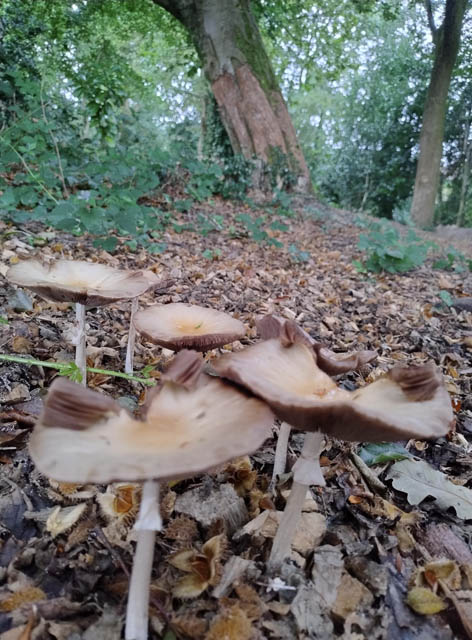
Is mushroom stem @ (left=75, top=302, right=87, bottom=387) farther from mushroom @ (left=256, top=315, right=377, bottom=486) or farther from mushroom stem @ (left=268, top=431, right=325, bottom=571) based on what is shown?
mushroom stem @ (left=268, top=431, right=325, bottom=571)

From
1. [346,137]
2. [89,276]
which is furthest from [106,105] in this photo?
[346,137]

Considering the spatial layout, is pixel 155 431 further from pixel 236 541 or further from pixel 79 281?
pixel 79 281

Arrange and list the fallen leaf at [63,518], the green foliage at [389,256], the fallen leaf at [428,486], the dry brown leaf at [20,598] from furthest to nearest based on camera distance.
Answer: the green foliage at [389,256]
the fallen leaf at [428,486]
the fallen leaf at [63,518]
the dry brown leaf at [20,598]

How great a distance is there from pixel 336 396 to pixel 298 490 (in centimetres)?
34

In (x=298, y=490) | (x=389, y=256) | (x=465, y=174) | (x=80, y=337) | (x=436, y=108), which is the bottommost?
(x=298, y=490)

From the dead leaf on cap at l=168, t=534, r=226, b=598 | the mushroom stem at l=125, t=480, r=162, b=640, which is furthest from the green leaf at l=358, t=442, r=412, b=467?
the mushroom stem at l=125, t=480, r=162, b=640

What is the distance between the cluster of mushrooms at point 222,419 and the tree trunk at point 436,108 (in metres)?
14.4

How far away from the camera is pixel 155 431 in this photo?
1204 millimetres

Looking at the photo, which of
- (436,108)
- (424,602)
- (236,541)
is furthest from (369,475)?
(436,108)

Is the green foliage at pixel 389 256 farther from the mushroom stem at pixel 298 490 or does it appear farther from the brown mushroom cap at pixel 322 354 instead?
the mushroom stem at pixel 298 490

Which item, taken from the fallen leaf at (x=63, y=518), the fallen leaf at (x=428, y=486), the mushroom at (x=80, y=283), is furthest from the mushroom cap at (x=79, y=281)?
the fallen leaf at (x=428, y=486)

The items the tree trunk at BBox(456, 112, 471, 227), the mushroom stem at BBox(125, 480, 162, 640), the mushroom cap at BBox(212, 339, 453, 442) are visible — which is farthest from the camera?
the tree trunk at BBox(456, 112, 471, 227)

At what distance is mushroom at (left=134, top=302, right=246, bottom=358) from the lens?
1792mm

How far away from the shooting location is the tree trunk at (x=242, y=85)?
980 cm
